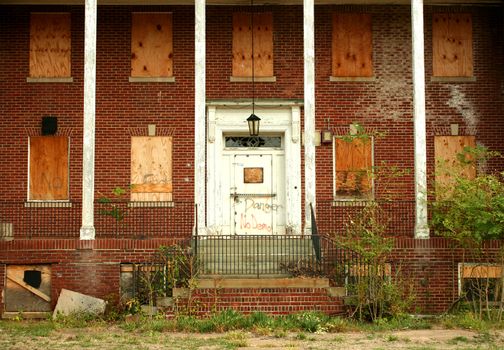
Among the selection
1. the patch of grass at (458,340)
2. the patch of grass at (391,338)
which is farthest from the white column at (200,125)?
the patch of grass at (458,340)

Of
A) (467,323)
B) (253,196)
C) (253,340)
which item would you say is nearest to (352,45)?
(253,196)

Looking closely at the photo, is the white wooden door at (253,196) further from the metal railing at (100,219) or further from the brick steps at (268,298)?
the brick steps at (268,298)

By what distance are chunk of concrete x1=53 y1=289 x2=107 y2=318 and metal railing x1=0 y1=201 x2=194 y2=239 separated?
88.5 inches

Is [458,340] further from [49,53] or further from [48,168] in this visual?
[49,53]

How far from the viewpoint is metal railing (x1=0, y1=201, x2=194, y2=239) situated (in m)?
18.5

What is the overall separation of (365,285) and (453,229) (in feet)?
7.65

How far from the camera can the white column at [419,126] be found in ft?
55.9

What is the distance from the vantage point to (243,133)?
19.7m

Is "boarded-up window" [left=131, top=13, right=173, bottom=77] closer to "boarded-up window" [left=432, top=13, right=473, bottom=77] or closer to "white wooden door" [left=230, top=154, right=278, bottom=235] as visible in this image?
"white wooden door" [left=230, top=154, right=278, bottom=235]

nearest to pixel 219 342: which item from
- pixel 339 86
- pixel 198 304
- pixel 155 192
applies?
pixel 198 304

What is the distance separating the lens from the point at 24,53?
1948 centimetres

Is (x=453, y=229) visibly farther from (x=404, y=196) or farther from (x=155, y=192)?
(x=155, y=192)

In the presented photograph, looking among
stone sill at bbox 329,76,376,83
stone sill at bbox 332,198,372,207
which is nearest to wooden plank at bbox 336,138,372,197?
stone sill at bbox 332,198,372,207

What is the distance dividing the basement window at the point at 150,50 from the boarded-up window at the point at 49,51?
63.1 inches
